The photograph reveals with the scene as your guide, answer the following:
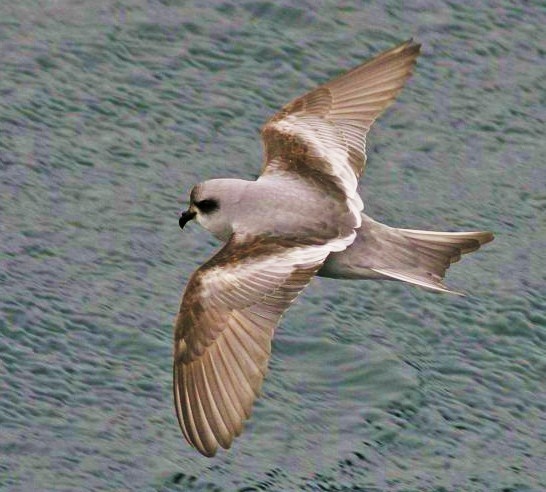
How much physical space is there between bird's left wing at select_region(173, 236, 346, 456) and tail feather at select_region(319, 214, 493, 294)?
0.26m

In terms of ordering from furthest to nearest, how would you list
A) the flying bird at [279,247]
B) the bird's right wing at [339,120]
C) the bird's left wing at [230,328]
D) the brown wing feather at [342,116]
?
the brown wing feather at [342,116]
the bird's right wing at [339,120]
the flying bird at [279,247]
the bird's left wing at [230,328]

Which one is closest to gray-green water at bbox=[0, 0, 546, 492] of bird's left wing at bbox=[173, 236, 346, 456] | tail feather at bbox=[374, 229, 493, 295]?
bird's left wing at bbox=[173, 236, 346, 456]

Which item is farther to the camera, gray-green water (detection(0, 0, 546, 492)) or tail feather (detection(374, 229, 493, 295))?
gray-green water (detection(0, 0, 546, 492))

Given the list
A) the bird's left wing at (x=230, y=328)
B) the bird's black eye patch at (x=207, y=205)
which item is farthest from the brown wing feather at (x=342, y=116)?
the bird's left wing at (x=230, y=328)

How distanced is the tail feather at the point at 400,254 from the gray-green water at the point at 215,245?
141 cm

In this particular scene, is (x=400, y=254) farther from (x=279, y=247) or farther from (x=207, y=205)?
(x=207, y=205)

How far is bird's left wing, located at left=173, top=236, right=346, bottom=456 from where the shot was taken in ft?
29.0

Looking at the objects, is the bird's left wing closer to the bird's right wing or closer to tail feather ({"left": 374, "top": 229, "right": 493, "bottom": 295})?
tail feather ({"left": 374, "top": 229, "right": 493, "bottom": 295})

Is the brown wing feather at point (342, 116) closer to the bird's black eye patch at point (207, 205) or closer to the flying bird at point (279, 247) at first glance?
the flying bird at point (279, 247)

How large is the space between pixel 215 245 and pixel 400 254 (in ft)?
8.47

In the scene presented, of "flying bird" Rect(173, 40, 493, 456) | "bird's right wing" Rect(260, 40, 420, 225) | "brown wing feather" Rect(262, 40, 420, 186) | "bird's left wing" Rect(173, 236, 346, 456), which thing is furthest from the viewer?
"brown wing feather" Rect(262, 40, 420, 186)

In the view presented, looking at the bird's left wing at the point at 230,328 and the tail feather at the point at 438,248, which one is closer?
the bird's left wing at the point at 230,328

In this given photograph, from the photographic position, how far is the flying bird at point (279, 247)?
893 cm

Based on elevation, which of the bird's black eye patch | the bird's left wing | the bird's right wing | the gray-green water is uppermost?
the bird's right wing
